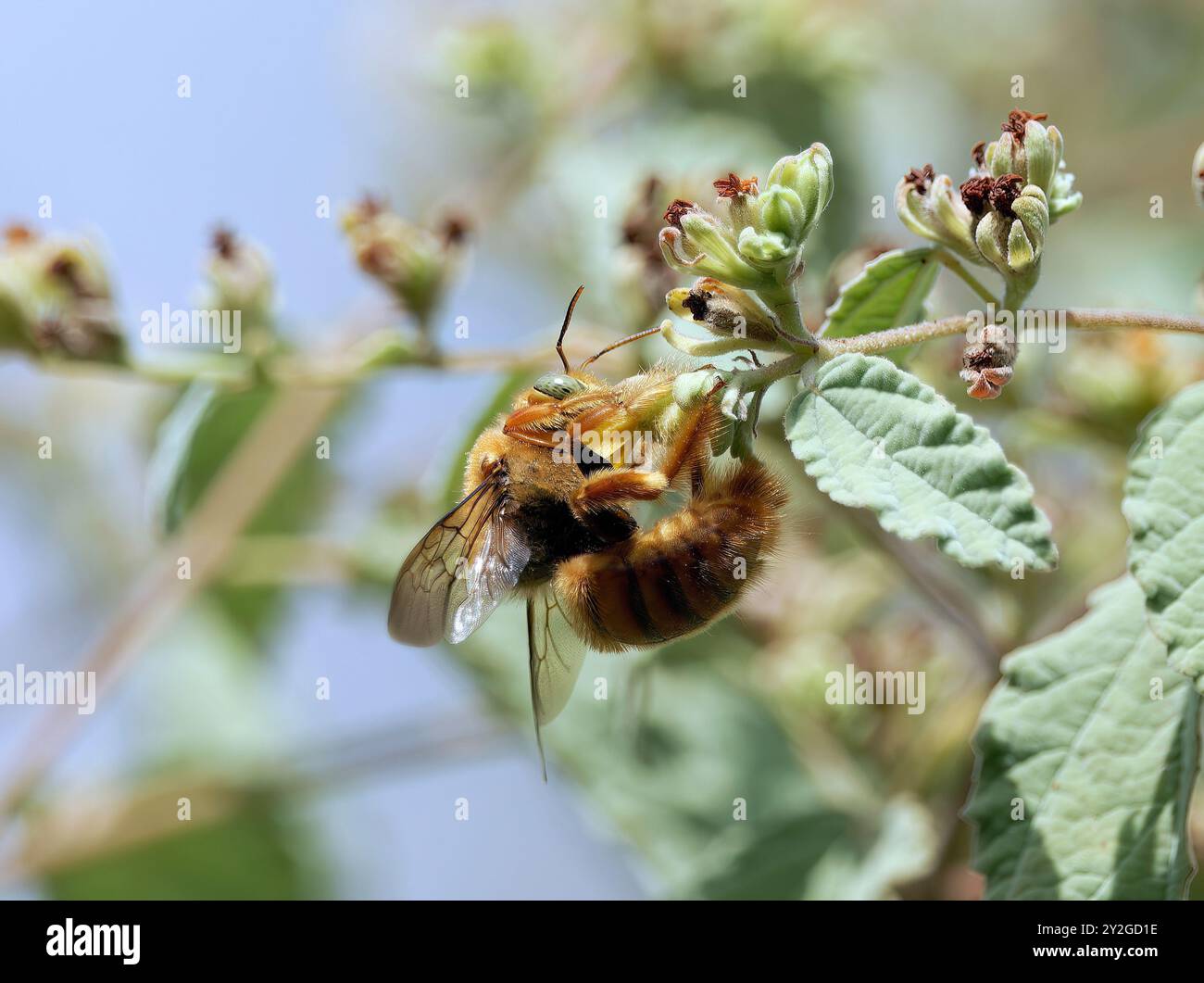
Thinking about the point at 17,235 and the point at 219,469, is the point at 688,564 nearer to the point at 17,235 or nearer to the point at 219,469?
the point at 17,235

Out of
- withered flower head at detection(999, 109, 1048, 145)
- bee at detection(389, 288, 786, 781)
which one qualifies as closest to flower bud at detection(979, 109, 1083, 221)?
withered flower head at detection(999, 109, 1048, 145)

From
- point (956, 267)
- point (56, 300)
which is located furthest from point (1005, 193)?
point (56, 300)

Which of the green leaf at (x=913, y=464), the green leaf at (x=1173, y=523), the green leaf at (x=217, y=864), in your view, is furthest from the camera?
the green leaf at (x=217, y=864)

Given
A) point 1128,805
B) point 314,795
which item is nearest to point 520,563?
point 1128,805

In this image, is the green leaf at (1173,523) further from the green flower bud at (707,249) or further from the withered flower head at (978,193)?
the green flower bud at (707,249)

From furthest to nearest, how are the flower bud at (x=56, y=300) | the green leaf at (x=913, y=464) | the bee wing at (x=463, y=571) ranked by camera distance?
the flower bud at (x=56, y=300) < the bee wing at (x=463, y=571) < the green leaf at (x=913, y=464)

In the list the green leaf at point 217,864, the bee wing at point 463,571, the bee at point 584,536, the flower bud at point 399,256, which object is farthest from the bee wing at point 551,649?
the green leaf at point 217,864

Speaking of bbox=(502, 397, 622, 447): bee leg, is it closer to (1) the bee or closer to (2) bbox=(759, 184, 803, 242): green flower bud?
(1) the bee

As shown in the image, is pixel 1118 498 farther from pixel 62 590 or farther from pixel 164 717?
pixel 62 590
